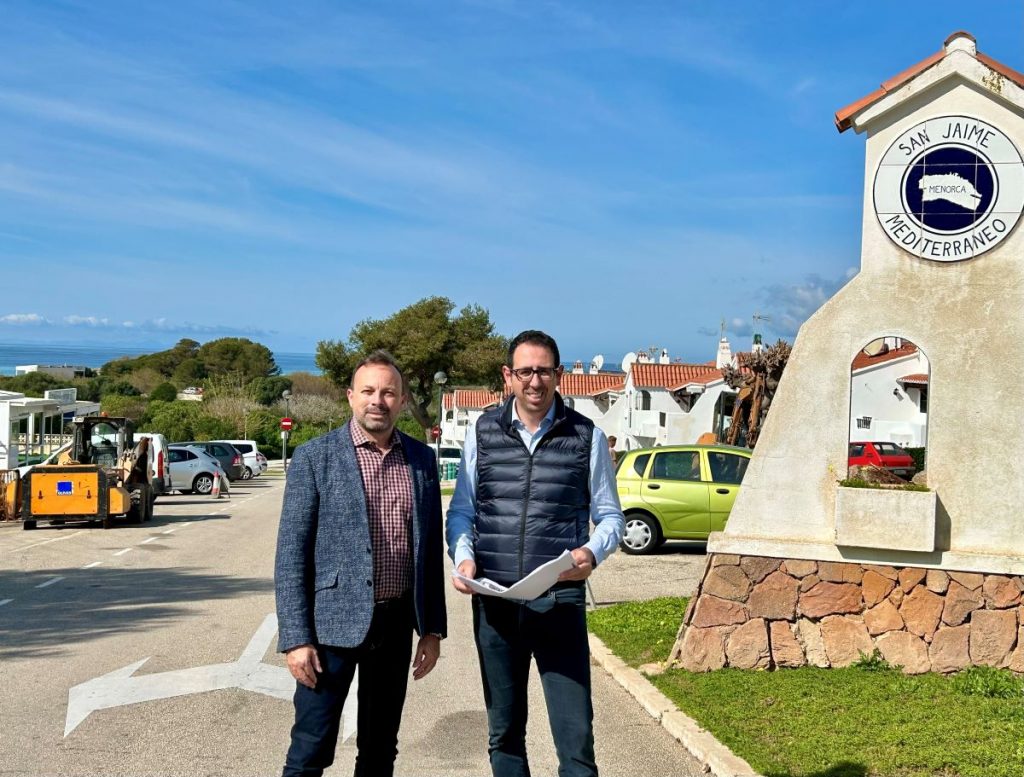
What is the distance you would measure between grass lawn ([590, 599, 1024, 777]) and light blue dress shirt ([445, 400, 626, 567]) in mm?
1918

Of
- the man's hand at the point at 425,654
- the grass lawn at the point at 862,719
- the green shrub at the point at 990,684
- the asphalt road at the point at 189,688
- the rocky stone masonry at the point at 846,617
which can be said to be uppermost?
the man's hand at the point at 425,654

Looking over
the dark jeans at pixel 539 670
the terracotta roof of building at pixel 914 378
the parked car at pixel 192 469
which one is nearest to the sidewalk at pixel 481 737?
the dark jeans at pixel 539 670

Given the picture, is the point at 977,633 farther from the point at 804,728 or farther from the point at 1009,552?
the point at 804,728

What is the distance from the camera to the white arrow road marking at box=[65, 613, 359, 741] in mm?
7249

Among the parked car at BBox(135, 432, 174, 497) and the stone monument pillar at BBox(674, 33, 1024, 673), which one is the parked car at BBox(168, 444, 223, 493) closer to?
the parked car at BBox(135, 432, 174, 497)

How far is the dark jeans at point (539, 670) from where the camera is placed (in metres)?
4.45

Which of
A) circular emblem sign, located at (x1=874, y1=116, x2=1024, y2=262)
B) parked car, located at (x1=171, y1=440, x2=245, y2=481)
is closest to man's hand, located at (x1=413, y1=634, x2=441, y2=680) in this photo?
circular emblem sign, located at (x1=874, y1=116, x2=1024, y2=262)

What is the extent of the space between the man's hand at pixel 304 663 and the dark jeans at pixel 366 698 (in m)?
0.05

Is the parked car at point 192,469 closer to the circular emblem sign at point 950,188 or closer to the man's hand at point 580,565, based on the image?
the circular emblem sign at point 950,188

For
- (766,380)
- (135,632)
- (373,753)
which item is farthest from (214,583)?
(766,380)

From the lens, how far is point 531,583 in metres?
4.30

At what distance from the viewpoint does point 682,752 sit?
636 cm

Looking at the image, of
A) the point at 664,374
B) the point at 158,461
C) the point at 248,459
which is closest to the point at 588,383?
the point at 664,374

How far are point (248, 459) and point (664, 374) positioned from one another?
836 inches
